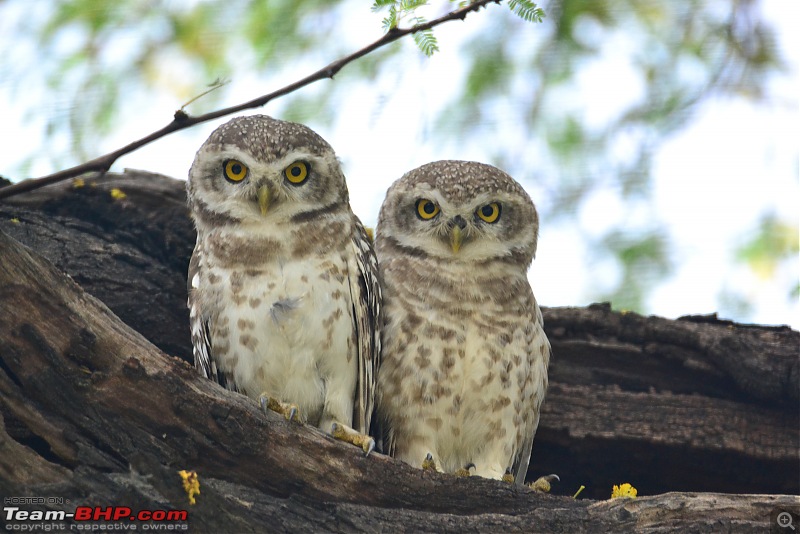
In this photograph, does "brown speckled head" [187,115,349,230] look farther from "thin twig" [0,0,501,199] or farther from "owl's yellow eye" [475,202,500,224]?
"thin twig" [0,0,501,199]

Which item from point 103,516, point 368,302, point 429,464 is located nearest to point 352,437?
point 429,464

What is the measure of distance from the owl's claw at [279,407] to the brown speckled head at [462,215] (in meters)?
1.22

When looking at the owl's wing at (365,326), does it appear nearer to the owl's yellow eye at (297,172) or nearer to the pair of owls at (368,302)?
the pair of owls at (368,302)

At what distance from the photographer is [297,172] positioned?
3.97 m

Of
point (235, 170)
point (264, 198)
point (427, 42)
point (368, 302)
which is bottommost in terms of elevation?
point (368, 302)

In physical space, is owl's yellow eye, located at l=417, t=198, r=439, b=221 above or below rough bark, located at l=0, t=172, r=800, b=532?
above

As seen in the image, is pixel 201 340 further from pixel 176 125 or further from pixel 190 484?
pixel 176 125

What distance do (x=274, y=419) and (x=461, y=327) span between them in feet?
3.61

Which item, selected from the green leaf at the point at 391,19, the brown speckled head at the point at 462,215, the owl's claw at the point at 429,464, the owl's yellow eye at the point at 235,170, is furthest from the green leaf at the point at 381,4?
the owl's claw at the point at 429,464

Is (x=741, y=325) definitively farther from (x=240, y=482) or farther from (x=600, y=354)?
(x=240, y=482)

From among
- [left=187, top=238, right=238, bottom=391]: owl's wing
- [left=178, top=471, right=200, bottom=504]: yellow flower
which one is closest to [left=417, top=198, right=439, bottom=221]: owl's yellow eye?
[left=187, top=238, right=238, bottom=391]: owl's wing

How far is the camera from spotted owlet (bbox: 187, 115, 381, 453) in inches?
146

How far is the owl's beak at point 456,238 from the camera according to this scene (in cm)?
430

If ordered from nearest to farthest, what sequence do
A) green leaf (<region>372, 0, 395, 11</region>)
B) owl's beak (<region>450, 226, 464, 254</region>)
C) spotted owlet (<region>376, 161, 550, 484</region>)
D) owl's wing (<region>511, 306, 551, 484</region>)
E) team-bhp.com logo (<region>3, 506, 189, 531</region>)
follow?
team-bhp.com logo (<region>3, 506, 189, 531</region>)
green leaf (<region>372, 0, 395, 11</region>)
spotted owlet (<region>376, 161, 550, 484</region>)
owl's wing (<region>511, 306, 551, 484</region>)
owl's beak (<region>450, 226, 464, 254</region>)
